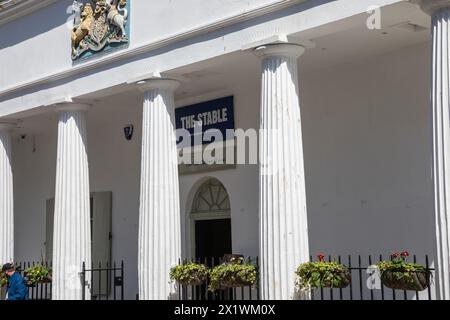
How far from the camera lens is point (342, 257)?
39.8ft

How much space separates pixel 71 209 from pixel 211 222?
304 cm

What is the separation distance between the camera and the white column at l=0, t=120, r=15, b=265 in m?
15.7

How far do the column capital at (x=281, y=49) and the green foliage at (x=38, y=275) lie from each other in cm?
712

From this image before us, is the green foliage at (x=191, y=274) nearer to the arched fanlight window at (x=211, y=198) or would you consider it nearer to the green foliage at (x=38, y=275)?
the arched fanlight window at (x=211, y=198)

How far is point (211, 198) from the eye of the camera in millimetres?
14867

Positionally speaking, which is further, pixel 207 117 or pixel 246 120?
pixel 207 117

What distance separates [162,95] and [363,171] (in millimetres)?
3628

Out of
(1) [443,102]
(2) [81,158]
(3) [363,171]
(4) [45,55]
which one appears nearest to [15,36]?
(4) [45,55]

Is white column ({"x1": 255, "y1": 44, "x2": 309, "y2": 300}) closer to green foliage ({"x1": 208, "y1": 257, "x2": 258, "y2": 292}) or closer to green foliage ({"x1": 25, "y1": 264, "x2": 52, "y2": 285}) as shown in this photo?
green foliage ({"x1": 208, "y1": 257, "x2": 258, "y2": 292})

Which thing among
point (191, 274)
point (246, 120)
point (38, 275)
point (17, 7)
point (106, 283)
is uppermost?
point (17, 7)

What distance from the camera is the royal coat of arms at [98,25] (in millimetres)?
12906

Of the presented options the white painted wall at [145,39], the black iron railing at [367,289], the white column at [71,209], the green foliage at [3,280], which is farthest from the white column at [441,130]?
the green foliage at [3,280]

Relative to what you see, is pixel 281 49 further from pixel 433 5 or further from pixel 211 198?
pixel 211 198

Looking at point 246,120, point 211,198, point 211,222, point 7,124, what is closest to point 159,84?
point 246,120
